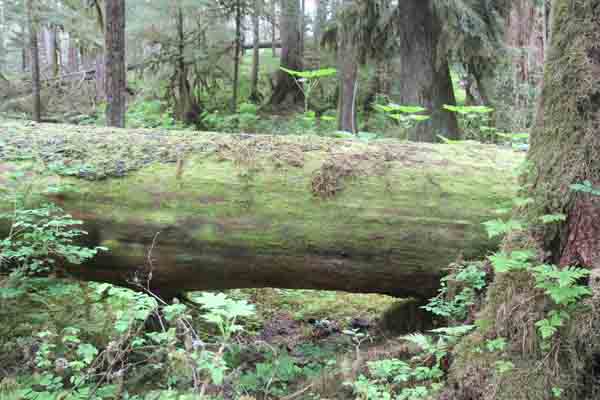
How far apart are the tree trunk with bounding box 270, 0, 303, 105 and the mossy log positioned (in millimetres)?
12668

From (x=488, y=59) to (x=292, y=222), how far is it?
6.52 m

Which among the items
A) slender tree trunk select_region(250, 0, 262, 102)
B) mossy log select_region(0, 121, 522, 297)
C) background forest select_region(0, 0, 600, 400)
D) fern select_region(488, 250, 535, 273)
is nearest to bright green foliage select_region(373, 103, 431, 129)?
background forest select_region(0, 0, 600, 400)

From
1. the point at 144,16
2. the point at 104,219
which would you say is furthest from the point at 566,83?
the point at 144,16

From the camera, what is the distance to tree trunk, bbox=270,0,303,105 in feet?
53.6

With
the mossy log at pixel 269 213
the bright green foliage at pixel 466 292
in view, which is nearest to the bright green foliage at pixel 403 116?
the mossy log at pixel 269 213

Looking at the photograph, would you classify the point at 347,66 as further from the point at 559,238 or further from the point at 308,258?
the point at 559,238

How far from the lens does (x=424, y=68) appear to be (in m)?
8.64

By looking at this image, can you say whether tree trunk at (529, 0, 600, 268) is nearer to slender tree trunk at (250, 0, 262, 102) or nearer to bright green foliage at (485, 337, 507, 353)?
bright green foliage at (485, 337, 507, 353)

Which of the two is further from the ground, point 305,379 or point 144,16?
point 144,16

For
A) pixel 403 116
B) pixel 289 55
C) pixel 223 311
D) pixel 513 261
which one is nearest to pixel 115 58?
pixel 403 116

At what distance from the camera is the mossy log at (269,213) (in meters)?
3.77

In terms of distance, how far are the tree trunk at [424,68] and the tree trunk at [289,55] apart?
8.08 m

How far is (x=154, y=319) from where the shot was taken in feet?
14.1

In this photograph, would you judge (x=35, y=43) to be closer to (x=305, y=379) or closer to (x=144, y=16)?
(x=144, y=16)
